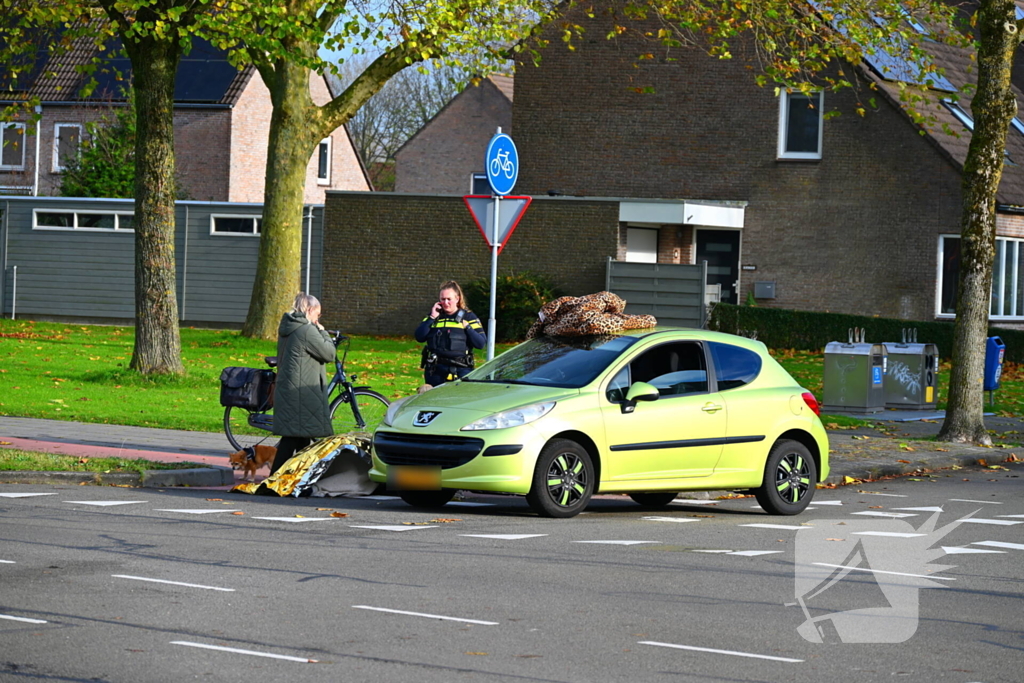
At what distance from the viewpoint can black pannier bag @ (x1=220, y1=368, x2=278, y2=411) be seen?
13602mm

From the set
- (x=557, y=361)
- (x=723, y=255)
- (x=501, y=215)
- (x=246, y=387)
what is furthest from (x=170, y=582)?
(x=723, y=255)

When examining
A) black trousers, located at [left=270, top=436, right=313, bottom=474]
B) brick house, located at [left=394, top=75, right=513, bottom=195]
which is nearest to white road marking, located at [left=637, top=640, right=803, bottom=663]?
black trousers, located at [left=270, top=436, right=313, bottom=474]

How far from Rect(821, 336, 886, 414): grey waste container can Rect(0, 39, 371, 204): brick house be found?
30.8m

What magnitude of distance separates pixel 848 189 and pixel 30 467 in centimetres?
2537

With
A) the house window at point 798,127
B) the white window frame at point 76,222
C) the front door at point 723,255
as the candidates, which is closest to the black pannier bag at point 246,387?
the white window frame at point 76,222

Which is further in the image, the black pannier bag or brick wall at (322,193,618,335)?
brick wall at (322,193,618,335)

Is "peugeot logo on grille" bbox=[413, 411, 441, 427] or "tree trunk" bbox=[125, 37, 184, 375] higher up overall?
"tree trunk" bbox=[125, 37, 184, 375]

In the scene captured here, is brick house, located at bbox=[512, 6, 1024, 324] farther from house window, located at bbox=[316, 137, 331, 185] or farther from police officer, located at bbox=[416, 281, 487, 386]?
police officer, located at bbox=[416, 281, 487, 386]

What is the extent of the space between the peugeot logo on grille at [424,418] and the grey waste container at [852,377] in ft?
36.6

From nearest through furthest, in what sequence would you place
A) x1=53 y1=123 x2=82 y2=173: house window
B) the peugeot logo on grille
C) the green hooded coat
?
the peugeot logo on grille → the green hooded coat → x1=53 y1=123 x2=82 y2=173: house window

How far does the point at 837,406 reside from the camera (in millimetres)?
21141

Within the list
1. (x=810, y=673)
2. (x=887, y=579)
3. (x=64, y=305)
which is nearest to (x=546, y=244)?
(x=64, y=305)

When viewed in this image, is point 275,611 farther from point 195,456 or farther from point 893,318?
point 893,318

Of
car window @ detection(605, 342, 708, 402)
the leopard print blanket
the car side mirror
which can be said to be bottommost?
the car side mirror
